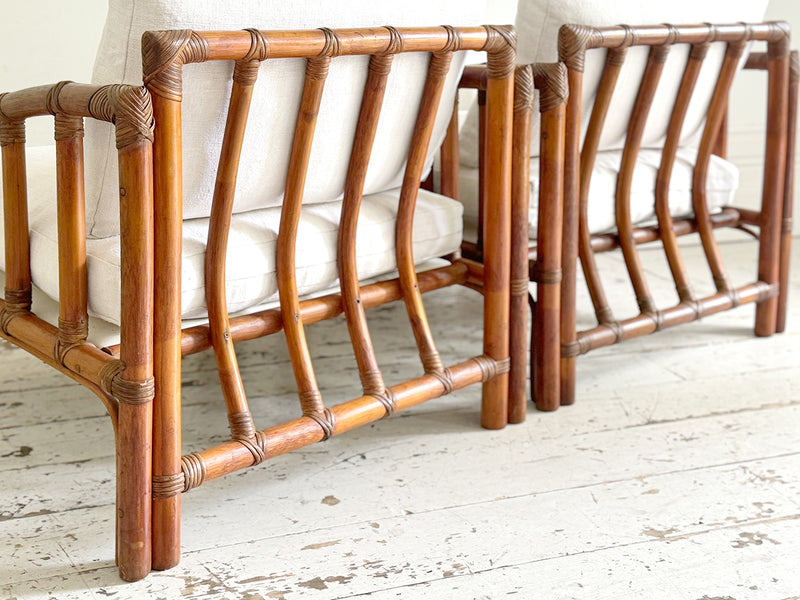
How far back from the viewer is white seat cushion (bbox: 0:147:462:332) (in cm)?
128

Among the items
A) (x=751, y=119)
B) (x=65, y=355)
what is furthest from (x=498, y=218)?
(x=751, y=119)

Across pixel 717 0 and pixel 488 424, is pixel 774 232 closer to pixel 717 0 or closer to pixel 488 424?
pixel 717 0

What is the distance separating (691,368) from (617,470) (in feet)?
1.85

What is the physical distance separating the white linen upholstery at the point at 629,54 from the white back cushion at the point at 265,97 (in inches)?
8.0

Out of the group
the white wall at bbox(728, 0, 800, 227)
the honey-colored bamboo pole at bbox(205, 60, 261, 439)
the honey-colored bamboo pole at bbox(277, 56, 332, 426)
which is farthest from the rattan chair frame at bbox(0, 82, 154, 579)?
→ the white wall at bbox(728, 0, 800, 227)

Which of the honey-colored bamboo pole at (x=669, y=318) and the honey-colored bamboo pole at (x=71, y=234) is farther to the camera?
the honey-colored bamboo pole at (x=669, y=318)

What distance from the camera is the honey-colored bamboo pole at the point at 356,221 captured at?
1.38 metres

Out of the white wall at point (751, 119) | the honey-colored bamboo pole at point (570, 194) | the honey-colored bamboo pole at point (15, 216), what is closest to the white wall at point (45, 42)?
the honey-colored bamboo pole at point (15, 216)

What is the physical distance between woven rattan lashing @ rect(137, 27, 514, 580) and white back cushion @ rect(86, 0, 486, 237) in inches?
1.1

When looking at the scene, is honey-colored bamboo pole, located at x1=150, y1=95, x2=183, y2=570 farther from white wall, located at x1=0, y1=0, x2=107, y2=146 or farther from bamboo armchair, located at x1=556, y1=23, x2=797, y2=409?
white wall, located at x1=0, y1=0, x2=107, y2=146

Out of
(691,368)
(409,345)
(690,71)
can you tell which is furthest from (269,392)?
(690,71)

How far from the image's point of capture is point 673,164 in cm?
196

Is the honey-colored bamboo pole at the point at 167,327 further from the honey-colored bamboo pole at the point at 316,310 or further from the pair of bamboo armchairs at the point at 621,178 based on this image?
the pair of bamboo armchairs at the point at 621,178

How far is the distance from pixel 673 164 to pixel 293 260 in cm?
95
